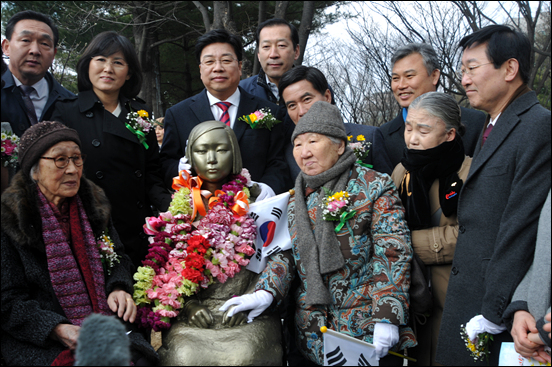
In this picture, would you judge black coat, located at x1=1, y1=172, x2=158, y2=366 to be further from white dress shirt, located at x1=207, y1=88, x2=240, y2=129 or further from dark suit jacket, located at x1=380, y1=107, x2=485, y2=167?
dark suit jacket, located at x1=380, y1=107, x2=485, y2=167

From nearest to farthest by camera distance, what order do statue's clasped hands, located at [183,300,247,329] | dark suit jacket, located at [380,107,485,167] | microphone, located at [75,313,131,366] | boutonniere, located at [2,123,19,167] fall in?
1. microphone, located at [75,313,131,366]
2. statue's clasped hands, located at [183,300,247,329]
3. boutonniere, located at [2,123,19,167]
4. dark suit jacket, located at [380,107,485,167]

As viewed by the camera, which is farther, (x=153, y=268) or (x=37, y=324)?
(x=153, y=268)

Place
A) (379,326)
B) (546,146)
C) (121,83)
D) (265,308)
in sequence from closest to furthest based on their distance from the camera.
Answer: (546,146) < (379,326) < (265,308) < (121,83)

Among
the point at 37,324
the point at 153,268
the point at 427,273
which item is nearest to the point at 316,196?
the point at 427,273

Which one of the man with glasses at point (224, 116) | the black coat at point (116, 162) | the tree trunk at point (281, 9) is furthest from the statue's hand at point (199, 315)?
the tree trunk at point (281, 9)

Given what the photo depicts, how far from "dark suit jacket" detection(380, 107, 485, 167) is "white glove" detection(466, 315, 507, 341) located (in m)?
1.80

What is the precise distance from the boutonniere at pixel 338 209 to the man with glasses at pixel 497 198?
0.74m

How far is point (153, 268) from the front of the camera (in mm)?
3416

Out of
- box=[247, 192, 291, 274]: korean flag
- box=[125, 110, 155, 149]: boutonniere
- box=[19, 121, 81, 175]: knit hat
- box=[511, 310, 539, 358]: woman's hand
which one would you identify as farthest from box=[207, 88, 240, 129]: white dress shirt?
box=[511, 310, 539, 358]: woman's hand

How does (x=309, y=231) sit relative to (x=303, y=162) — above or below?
below

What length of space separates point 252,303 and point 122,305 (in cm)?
92

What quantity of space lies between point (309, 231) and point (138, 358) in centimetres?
143

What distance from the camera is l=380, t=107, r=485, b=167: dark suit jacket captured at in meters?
4.20

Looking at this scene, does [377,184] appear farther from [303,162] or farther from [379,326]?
[379,326]
